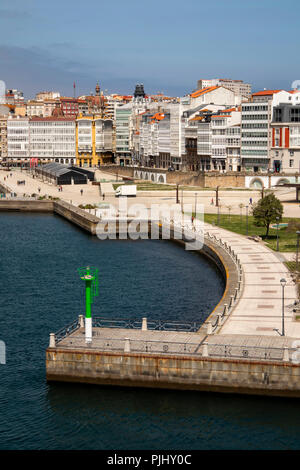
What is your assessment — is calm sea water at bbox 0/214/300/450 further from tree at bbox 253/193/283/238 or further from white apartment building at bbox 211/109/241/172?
white apartment building at bbox 211/109/241/172

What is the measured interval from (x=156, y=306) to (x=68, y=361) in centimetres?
1669

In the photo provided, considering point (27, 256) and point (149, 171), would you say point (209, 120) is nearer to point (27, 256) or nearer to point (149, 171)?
point (149, 171)

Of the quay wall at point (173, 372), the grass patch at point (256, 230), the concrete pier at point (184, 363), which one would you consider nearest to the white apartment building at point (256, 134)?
the grass patch at point (256, 230)

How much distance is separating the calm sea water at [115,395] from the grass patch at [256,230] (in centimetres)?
666

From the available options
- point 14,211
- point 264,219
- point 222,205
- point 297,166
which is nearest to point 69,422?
point 264,219

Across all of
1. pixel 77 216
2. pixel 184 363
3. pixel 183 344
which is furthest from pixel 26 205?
pixel 184 363

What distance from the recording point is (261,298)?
46.2 metres

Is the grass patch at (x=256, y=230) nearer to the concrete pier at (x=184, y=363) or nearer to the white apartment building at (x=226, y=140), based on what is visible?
the concrete pier at (x=184, y=363)

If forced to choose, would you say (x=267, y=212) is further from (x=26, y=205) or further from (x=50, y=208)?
(x=26, y=205)

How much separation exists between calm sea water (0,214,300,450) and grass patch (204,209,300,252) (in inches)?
262

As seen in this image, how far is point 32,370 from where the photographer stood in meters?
39.0

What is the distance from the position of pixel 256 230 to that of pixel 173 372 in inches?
1892

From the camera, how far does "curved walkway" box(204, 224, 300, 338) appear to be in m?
39.4

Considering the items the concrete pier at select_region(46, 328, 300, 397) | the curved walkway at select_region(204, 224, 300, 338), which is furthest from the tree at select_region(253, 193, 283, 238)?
the concrete pier at select_region(46, 328, 300, 397)
